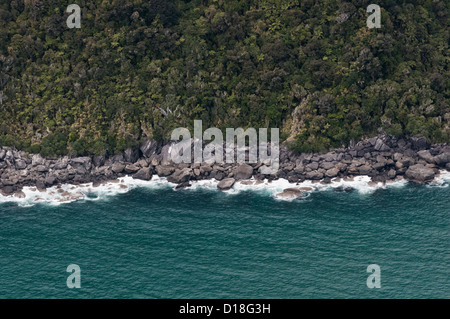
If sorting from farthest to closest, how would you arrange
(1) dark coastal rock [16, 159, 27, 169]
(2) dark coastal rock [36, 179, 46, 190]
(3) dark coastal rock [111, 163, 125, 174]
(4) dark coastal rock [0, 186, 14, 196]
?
(3) dark coastal rock [111, 163, 125, 174] < (1) dark coastal rock [16, 159, 27, 169] < (2) dark coastal rock [36, 179, 46, 190] < (4) dark coastal rock [0, 186, 14, 196]

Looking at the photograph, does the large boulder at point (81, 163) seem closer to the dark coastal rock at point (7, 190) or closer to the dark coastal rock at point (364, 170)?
the dark coastal rock at point (7, 190)

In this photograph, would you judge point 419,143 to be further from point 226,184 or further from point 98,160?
point 98,160

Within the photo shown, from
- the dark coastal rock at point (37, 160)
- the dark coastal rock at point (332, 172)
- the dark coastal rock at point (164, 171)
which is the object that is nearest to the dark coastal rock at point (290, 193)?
the dark coastal rock at point (332, 172)

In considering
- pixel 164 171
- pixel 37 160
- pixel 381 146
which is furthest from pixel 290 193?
pixel 37 160

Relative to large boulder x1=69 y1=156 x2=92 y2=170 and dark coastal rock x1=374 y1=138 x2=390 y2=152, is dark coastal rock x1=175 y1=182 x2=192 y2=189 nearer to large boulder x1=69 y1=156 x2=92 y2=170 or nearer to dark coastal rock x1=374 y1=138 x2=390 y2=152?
large boulder x1=69 y1=156 x2=92 y2=170

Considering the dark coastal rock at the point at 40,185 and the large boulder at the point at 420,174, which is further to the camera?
the dark coastal rock at the point at 40,185

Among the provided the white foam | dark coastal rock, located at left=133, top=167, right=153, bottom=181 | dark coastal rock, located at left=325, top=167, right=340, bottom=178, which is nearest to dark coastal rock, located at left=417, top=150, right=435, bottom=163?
the white foam

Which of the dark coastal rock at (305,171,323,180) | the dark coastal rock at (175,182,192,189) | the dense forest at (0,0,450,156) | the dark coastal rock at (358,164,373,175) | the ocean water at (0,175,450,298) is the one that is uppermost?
the dense forest at (0,0,450,156)
